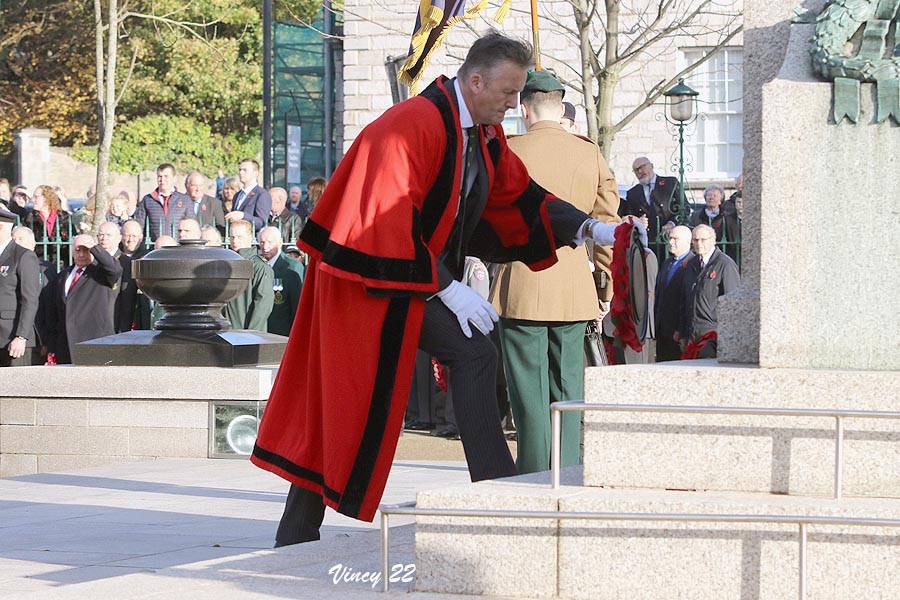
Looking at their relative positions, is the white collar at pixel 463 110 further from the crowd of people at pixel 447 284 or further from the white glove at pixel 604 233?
the white glove at pixel 604 233

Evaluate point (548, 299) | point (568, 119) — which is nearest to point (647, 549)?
point (548, 299)

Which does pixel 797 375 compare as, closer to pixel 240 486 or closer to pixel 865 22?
pixel 865 22

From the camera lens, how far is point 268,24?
76.6ft

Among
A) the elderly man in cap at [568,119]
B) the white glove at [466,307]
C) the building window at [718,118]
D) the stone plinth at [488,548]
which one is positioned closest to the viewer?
the stone plinth at [488,548]

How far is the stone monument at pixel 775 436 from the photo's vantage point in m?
4.46

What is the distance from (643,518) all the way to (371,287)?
1.45 meters

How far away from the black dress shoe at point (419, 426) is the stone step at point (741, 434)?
7.92 m

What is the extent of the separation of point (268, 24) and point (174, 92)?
1948 centimetres

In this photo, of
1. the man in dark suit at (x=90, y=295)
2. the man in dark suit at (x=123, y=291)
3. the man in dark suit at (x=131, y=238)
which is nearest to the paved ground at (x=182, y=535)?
the man in dark suit at (x=90, y=295)

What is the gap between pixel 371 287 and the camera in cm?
542

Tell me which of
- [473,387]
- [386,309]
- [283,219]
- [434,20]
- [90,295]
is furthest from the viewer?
[283,219]

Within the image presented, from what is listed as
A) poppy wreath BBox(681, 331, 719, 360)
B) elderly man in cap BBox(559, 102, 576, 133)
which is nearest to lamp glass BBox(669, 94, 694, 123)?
elderly man in cap BBox(559, 102, 576, 133)

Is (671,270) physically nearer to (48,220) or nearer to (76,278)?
(76,278)

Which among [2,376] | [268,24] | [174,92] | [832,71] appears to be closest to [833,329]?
[832,71]
